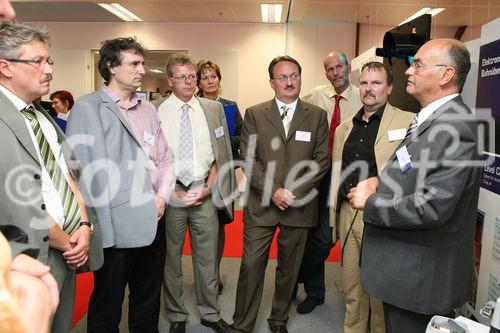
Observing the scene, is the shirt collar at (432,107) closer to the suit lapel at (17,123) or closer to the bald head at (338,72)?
the suit lapel at (17,123)

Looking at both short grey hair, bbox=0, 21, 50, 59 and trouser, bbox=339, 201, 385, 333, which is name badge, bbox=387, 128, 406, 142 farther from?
short grey hair, bbox=0, 21, 50, 59

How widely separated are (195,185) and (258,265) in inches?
25.8

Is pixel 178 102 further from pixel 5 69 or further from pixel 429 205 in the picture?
pixel 429 205

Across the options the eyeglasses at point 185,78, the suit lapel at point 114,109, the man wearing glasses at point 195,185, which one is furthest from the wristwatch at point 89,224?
the eyeglasses at point 185,78

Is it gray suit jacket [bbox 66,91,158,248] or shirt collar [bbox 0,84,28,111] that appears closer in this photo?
shirt collar [bbox 0,84,28,111]

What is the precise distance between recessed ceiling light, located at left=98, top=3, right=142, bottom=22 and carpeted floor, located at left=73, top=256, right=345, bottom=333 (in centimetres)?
583

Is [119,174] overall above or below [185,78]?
below

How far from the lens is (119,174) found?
6.79ft

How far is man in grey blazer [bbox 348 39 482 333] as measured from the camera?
1.58m

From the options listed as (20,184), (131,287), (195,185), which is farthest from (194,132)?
(20,184)

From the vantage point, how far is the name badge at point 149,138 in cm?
228

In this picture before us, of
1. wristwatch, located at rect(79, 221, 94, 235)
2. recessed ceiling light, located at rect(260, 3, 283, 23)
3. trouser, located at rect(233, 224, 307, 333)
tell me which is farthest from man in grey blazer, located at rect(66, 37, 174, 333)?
recessed ceiling light, located at rect(260, 3, 283, 23)

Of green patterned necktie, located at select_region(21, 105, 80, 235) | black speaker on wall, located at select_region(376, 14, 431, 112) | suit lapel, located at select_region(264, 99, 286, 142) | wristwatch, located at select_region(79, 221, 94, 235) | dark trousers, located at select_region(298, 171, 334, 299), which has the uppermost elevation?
black speaker on wall, located at select_region(376, 14, 431, 112)

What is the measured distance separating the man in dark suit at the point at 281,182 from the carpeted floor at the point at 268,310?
0.26m
